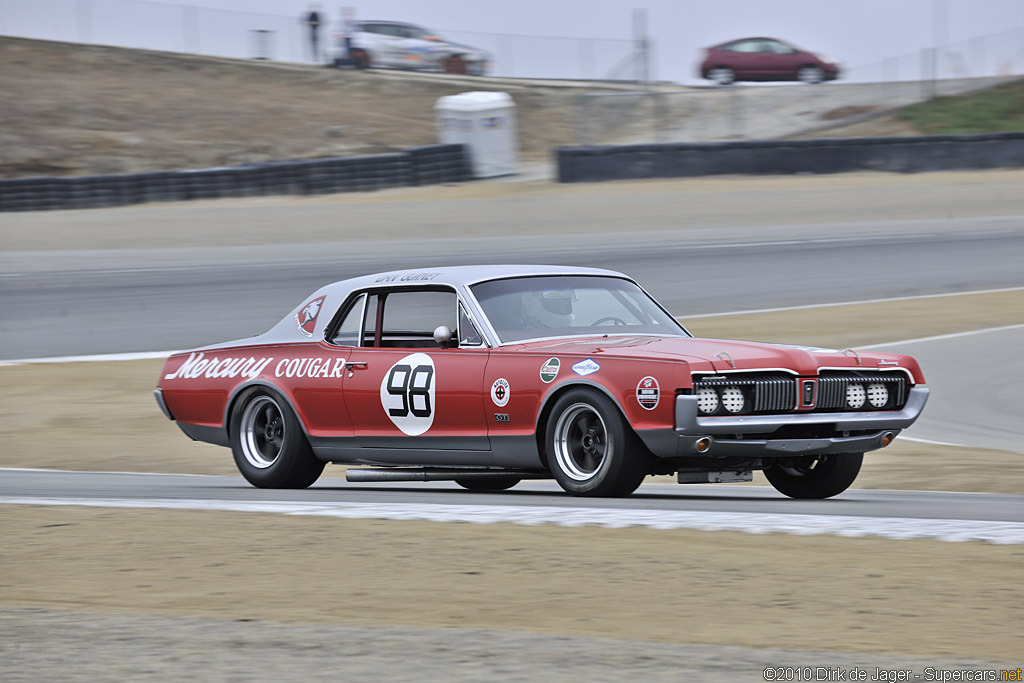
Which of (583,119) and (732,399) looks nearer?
(732,399)

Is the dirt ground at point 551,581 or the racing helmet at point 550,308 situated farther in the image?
the racing helmet at point 550,308

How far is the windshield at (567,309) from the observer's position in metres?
8.22

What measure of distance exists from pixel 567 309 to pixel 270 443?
78.2 inches

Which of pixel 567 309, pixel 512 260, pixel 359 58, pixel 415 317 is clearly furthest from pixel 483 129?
pixel 415 317

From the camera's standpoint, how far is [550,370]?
24.7ft

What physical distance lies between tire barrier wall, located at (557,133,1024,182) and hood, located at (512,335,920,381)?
2209cm

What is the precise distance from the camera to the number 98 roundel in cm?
817

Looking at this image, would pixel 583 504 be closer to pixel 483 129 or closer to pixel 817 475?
pixel 817 475

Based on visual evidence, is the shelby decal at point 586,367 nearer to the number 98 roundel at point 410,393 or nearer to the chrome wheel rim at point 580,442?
the chrome wheel rim at point 580,442

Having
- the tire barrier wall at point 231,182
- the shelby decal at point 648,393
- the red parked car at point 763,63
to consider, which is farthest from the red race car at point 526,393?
the red parked car at point 763,63

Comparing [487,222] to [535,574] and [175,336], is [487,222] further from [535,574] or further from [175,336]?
[535,574]

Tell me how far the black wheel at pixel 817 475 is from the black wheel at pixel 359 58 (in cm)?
4294

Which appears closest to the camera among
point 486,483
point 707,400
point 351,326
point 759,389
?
point 707,400

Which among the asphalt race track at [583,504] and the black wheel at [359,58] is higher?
the black wheel at [359,58]
